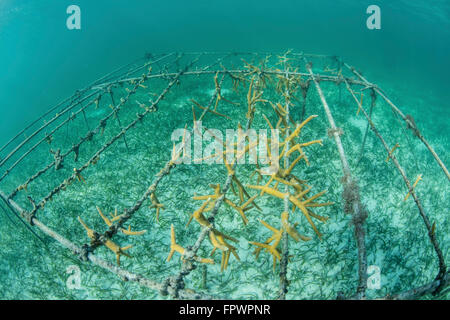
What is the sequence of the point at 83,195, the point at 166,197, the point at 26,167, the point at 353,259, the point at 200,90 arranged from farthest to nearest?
the point at 200,90
the point at 26,167
the point at 83,195
the point at 166,197
the point at 353,259

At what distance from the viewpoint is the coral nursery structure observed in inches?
90.0

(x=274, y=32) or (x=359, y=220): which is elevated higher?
(x=274, y=32)

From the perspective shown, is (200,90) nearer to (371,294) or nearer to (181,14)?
(371,294)

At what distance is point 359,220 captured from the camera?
2262mm

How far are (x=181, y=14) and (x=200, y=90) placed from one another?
4792 cm

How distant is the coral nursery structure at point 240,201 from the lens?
7.50ft

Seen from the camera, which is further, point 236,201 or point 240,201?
point 236,201

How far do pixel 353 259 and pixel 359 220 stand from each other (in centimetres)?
224

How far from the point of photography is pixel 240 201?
2893 millimetres

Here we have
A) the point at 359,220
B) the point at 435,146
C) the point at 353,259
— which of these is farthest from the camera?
the point at 435,146

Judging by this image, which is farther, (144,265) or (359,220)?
(144,265)

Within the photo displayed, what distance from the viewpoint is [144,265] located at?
4.14m
